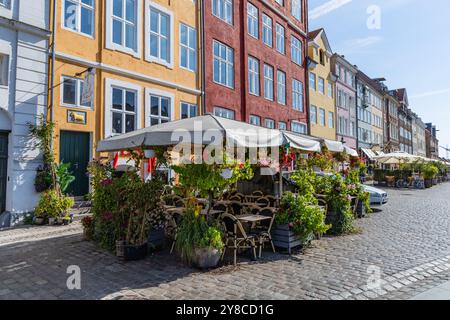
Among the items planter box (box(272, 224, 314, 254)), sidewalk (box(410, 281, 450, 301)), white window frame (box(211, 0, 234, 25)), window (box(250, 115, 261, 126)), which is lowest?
sidewalk (box(410, 281, 450, 301))

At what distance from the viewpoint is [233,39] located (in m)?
19.5

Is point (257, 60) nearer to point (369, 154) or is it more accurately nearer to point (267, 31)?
point (267, 31)

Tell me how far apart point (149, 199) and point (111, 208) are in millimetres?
897

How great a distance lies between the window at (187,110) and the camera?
15744 millimetres

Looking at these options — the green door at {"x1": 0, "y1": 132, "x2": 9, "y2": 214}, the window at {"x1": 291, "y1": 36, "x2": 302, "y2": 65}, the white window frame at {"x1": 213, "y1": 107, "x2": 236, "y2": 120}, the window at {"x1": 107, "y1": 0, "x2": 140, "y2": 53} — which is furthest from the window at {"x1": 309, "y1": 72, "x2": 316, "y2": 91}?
the green door at {"x1": 0, "y1": 132, "x2": 9, "y2": 214}

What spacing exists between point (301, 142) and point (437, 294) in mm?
3854

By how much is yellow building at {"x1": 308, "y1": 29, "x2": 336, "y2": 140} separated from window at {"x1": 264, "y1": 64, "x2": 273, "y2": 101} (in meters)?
6.82

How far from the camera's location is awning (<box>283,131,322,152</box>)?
7066mm

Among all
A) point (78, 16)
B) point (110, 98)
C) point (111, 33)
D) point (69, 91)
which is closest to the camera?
point (69, 91)

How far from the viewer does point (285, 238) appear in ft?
21.6

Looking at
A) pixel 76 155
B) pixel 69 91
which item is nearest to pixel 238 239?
pixel 76 155

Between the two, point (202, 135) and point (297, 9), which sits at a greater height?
point (297, 9)

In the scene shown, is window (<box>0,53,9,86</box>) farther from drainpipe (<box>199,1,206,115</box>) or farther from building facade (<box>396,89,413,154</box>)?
building facade (<box>396,89,413,154</box>)
